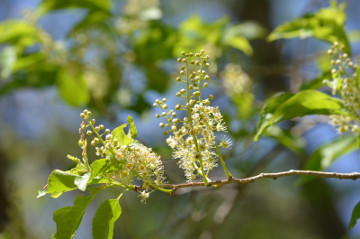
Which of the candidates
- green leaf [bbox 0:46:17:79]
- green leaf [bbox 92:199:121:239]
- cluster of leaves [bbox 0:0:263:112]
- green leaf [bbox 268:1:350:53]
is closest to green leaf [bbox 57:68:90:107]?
cluster of leaves [bbox 0:0:263:112]

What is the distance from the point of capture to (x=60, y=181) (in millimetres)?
1567

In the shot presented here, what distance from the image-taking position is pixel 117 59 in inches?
156

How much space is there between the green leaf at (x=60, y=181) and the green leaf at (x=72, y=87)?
8.16ft

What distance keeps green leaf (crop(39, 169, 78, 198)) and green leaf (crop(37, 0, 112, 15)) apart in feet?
7.23

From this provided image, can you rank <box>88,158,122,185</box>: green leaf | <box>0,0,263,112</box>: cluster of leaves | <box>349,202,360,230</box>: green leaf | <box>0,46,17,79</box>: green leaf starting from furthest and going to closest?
<box>0,0,263,112</box>: cluster of leaves
<box>0,46,17,79</box>: green leaf
<box>349,202,360,230</box>: green leaf
<box>88,158,122,185</box>: green leaf

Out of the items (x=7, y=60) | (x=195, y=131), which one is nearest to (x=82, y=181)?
(x=195, y=131)

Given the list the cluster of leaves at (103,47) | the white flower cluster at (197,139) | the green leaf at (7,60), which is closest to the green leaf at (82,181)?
the white flower cluster at (197,139)

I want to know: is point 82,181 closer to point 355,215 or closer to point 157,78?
point 355,215

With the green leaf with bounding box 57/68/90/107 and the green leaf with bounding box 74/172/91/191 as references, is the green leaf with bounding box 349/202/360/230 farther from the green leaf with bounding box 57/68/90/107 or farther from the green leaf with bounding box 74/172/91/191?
the green leaf with bounding box 57/68/90/107

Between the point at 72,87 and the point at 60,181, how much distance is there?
2.59 metres

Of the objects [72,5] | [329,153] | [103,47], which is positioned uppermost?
[72,5]

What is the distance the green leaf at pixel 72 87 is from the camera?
394 centimetres

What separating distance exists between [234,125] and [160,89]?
91 cm

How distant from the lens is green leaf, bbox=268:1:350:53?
98.7 inches
